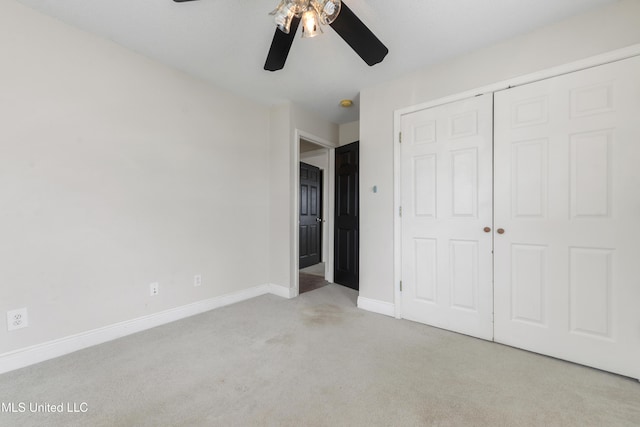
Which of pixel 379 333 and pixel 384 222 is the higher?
pixel 384 222

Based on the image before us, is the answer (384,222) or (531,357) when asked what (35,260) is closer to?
(384,222)

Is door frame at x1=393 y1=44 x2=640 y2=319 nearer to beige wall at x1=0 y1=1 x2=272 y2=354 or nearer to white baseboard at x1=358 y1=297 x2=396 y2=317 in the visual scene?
white baseboard at x1=358 y1=297 x2=396 y2=317

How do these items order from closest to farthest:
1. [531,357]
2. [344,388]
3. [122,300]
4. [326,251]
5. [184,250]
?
[344,388], [531,357], [122,300], [184,250], [326,251]

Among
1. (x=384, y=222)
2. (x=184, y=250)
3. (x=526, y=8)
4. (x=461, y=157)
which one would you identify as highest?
(x=526, y=8)

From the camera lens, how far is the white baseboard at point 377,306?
8.75ft

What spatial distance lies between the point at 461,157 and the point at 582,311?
138cm

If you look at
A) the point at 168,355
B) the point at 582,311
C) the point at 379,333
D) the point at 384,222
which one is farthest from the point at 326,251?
the point at 582,311

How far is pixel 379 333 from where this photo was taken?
7.46ft

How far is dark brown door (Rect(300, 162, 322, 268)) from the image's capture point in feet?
16.8

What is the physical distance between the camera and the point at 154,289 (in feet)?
7.89

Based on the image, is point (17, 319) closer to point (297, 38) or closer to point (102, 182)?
point (102, 182)

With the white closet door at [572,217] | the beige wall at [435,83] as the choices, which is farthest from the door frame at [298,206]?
the white closet door at [572,217]

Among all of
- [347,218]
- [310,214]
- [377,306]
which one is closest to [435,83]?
[347,218]

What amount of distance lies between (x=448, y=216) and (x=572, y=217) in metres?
0.80
